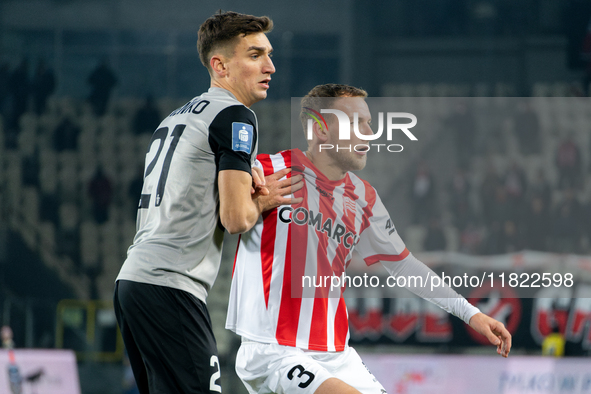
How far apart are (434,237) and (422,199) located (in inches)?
19.2

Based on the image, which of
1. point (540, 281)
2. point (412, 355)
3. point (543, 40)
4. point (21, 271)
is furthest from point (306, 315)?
point (543, 40)

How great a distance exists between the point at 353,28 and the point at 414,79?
1210mm

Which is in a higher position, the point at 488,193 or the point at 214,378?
the point at 488,193

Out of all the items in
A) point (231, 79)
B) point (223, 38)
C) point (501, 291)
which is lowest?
point (501, 291)

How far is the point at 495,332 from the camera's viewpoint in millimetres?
2674

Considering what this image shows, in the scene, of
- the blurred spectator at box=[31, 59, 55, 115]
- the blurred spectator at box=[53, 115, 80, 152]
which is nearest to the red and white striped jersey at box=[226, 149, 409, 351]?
the blurred spectator at box=[53, 115, 80, 152]

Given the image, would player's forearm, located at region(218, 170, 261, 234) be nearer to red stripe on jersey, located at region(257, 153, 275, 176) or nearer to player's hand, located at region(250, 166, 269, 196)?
player's hand, located at region(250, 166, 269, 196)

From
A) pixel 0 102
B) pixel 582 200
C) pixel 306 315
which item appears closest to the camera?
pixel 306 315

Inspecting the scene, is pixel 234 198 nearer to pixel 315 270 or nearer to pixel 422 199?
pixel 315 270

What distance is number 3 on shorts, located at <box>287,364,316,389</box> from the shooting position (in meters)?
2.44

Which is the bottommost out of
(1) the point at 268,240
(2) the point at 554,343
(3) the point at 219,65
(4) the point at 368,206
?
(2) the point at 554,343

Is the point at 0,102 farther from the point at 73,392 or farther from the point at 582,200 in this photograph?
the point at 582,200

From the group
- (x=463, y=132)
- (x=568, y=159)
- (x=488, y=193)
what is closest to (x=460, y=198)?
(x=488, y=193)

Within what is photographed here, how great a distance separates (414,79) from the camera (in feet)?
30.9
